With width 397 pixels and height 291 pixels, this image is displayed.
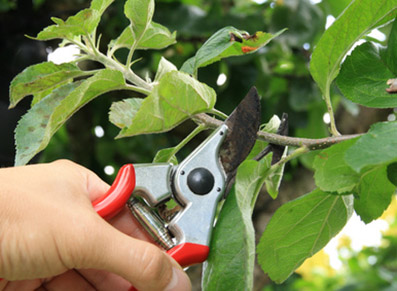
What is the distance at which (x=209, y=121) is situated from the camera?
2.02 feet

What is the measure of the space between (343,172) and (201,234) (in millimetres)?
183

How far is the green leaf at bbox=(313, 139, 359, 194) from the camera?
51 cm

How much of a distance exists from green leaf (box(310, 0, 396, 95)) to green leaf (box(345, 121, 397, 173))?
0.54 feet

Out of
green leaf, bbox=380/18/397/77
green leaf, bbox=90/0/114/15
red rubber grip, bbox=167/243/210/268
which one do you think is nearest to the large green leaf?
green leaf, bbox=90/0/114/15

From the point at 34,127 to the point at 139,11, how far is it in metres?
0.20

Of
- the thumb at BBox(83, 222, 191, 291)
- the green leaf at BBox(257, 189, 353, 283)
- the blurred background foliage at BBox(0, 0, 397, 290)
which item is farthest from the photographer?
the blurred background foliage at BBox(0, 0, 397, 290)

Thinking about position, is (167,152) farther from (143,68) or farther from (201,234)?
(143,68)

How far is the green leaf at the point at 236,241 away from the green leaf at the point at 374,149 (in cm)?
12

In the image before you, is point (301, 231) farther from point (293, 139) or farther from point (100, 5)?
point (100, 5)

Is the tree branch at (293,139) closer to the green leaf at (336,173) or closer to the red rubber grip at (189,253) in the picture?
the green leaf at (336,173)

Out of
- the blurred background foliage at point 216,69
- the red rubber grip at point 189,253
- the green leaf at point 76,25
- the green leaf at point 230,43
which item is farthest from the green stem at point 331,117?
the blurred background foliage at point 216,69

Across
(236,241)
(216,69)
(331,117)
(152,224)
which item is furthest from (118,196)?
(216,69)

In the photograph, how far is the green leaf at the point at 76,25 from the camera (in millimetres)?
584

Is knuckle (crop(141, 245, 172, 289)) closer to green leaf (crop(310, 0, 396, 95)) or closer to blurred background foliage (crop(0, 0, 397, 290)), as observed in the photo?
green leaf (crop(310, 0, 396, 95))
